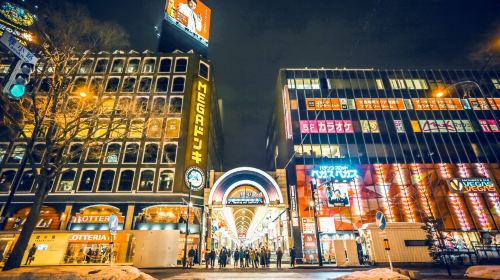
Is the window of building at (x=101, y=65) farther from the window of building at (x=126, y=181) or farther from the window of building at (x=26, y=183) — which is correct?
the window of building at (x=126, y=181)

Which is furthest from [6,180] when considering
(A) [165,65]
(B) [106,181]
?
(A) [165,65]

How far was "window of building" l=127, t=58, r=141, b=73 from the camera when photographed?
3566 centimetres

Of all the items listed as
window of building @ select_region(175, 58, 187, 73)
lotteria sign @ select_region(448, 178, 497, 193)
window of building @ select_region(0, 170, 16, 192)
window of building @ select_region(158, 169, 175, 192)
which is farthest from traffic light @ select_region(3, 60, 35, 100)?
lotteria sign @ select_region(448, 178, 497, 193)

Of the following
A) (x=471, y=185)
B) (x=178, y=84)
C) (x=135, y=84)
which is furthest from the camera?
(x=178, y=84)

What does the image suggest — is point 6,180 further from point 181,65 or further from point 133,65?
point 181,65

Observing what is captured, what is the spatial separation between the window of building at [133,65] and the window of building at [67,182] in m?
16.8

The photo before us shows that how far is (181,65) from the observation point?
36.1 m

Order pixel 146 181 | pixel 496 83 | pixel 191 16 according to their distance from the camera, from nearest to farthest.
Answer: pixel 146 181
pixel 496 83
pixel 191 16

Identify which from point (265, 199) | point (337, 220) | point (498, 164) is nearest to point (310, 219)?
point (337, 220)

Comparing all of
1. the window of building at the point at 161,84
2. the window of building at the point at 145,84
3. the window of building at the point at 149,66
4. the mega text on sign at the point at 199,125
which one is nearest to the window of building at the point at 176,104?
the mega text on sign at the point at 199,125

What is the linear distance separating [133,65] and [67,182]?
1898cm

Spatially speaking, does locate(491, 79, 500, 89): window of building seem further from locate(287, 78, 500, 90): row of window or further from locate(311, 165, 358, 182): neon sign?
locate(311, 165, 358, 182): neon sign

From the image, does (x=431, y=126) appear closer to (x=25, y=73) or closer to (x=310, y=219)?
(x=310, y=219)

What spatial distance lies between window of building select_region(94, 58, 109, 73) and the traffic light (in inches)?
1353
